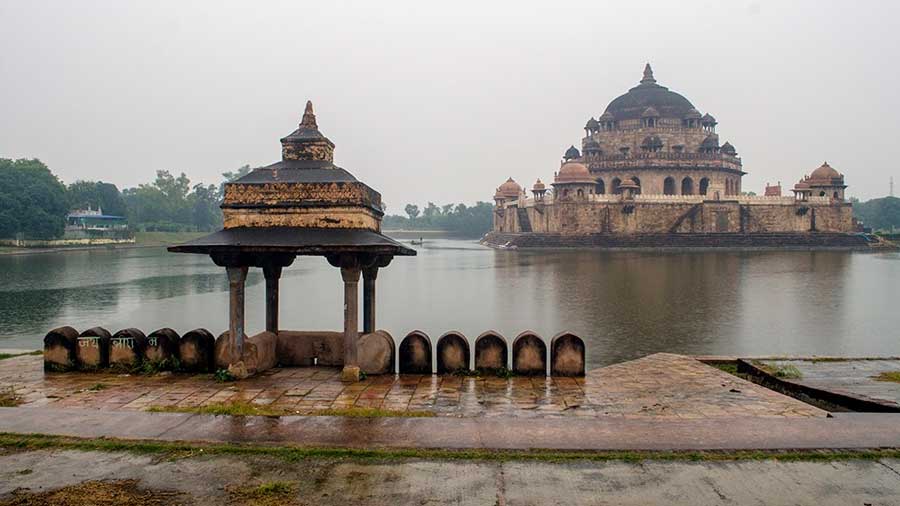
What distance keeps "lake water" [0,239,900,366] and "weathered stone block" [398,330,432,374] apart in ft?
19.4

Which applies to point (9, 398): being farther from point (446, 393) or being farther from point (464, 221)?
point (464, 221)

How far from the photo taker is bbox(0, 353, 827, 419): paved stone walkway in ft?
25.5

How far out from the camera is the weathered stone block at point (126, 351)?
A: 32.2 feet

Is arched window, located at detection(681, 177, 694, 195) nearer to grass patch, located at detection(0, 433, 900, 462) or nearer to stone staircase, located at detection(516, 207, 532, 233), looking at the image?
stone staircase, located at detection(516, 207, 532, 233)

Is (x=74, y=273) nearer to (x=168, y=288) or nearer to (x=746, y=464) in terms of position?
(x=168, y=288)

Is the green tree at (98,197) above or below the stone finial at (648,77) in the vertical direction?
below

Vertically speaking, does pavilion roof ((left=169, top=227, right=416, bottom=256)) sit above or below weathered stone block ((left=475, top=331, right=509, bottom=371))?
above

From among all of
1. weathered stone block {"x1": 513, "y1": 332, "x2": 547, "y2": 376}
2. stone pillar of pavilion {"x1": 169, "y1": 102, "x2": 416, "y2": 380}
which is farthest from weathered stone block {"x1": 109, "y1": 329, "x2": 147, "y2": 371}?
weathered stone block {"x1": 513, "y1": 332, "x2": 547, "y2": 376}

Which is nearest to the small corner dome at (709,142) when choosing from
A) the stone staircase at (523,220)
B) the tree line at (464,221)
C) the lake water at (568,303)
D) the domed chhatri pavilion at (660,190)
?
the domed chhatri pavilion at (660,190)

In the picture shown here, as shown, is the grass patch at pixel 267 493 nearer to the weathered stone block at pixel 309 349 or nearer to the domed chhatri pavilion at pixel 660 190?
the weathered stone block at pixel 309 349

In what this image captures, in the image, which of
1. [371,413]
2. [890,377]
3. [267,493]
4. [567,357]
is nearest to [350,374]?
[371,413]

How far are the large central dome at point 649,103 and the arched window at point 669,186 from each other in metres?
6.45

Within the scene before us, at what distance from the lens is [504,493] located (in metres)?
5.28

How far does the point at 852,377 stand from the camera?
388 inches
